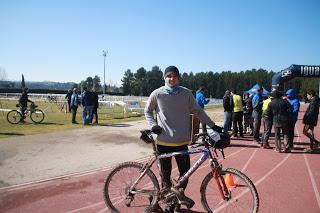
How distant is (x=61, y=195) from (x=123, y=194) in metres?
1.46

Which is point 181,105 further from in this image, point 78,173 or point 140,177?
point 78,173

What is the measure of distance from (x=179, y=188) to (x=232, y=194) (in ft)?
2.43

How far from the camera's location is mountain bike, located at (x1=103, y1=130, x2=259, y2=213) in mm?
4241

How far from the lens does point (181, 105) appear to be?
14.7 ft

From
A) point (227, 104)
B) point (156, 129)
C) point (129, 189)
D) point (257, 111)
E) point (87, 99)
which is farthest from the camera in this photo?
point (87, 99)

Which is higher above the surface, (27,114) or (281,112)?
(281,112)

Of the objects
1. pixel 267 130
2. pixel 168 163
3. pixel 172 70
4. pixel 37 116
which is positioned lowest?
pixel 37 116

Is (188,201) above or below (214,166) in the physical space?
below

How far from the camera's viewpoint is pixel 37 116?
17.2 m

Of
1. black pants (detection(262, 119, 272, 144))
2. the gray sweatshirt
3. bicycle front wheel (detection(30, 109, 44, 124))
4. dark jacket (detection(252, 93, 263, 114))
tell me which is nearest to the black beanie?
the gray sweatshirt

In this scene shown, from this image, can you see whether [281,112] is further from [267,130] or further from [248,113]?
[248,113]

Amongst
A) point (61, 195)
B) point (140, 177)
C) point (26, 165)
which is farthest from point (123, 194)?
point (26, 165)

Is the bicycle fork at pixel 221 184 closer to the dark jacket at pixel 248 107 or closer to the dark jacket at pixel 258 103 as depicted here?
the dark jacket at pixel 258 103

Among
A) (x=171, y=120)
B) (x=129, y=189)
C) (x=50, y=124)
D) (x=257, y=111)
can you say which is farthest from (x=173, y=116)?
(x=50, y=124)
